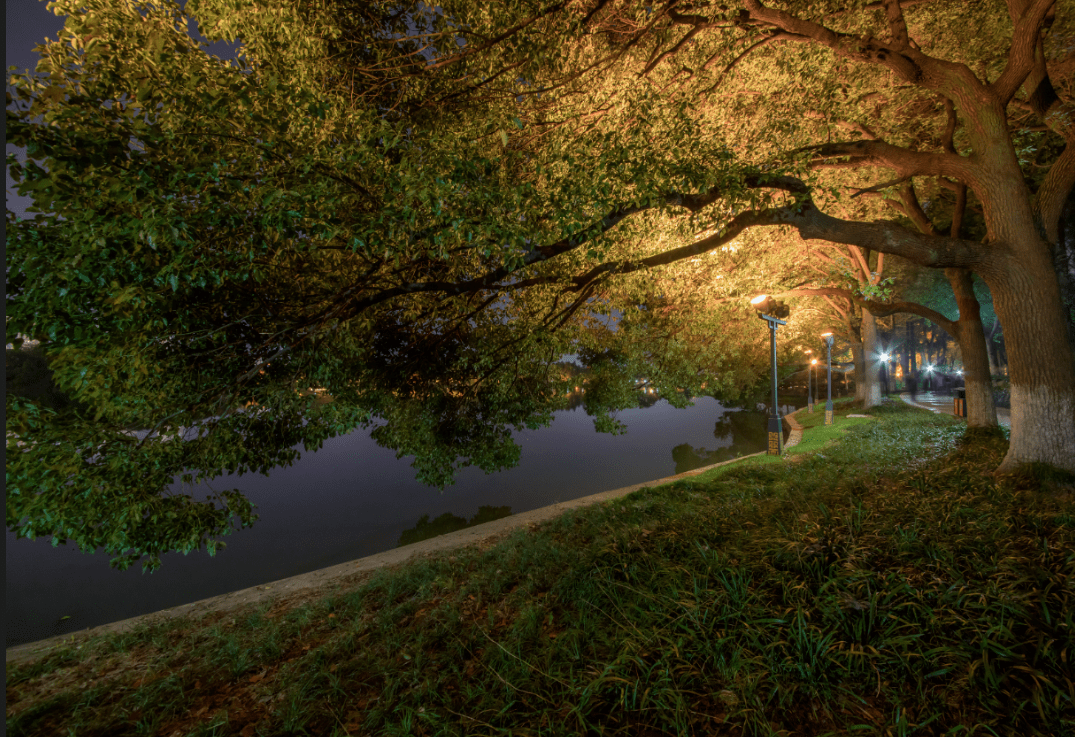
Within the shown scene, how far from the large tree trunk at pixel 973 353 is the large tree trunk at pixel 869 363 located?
1280cm

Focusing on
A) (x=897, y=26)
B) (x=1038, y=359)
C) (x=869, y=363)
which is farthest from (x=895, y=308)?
(x=869, y=363)

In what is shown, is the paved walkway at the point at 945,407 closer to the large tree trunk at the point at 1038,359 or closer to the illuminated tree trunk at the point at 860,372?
the illuminated tree trunk at the point at 860,372

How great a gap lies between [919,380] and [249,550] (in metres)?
68.7

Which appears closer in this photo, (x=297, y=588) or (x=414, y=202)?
(x=414, y=202)

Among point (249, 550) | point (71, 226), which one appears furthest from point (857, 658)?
point (249, 550)

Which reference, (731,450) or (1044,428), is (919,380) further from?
(1044,428)

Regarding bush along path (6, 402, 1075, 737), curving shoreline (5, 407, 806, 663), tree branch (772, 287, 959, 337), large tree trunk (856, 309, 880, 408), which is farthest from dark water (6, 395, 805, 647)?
tree branch (772, 287, 959, 337)

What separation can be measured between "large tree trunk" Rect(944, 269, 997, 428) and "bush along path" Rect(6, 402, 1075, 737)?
7068 millimetres

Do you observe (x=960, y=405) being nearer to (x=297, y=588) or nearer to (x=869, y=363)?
(x=869, y=363)

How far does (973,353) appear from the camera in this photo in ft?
37.0

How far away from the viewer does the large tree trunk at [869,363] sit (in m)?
23.0

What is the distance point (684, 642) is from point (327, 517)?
859 inches

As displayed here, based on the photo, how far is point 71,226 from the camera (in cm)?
380

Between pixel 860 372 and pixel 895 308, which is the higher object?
pixel 895 308
